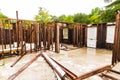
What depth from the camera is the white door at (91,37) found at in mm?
10883

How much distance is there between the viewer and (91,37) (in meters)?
11.2

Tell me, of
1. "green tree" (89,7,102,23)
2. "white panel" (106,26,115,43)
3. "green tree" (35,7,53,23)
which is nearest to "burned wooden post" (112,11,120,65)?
"white panel" (106,26,115,43)

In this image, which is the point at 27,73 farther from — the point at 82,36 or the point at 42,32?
the point at 82,36

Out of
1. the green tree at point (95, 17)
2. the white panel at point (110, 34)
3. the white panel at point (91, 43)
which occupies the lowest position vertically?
the white panel at point (91, 43)

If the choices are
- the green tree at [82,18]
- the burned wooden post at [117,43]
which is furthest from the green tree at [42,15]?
the burned wooden post at [117,43]

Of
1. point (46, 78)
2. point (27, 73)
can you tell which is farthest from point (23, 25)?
point (46, 78)

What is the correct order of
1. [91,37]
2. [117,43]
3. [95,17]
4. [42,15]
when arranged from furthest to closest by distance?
1. [42,15]
2. [95,17]
3. [91,37]
4. [117,43]

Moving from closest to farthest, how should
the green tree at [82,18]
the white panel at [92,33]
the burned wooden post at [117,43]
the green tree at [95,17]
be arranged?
the burned wooden post at [117,43]
the white panel at [92,33]
the green tree at [95,17]
the green tree at [82,18]

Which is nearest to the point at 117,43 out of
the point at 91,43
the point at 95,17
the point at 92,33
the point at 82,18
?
the point at 92,33

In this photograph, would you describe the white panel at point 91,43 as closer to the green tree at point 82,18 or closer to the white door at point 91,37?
the white door at point 91,37

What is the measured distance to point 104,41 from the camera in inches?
402

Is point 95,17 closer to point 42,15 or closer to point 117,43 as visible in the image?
point 42,15

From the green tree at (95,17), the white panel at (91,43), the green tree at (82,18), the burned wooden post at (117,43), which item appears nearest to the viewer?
the burned wooden post at (117,43)

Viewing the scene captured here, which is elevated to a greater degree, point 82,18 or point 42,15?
point 42,15
